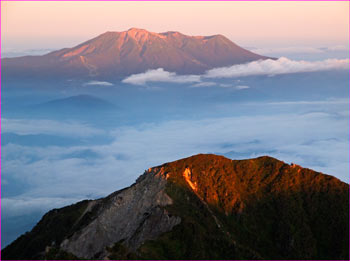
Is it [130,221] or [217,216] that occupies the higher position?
[130,221]

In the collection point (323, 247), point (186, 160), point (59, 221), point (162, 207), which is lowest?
point (323, 247)

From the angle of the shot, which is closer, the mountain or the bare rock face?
the bare rock face

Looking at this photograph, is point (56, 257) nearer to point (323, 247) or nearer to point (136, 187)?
point (136, 187)

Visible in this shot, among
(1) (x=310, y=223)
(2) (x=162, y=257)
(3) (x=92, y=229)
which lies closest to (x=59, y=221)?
(3) (x=92, y=229)

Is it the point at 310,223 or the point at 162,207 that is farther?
the point at 310,223
